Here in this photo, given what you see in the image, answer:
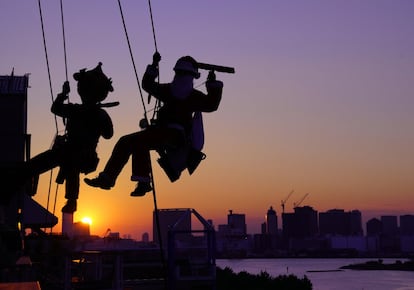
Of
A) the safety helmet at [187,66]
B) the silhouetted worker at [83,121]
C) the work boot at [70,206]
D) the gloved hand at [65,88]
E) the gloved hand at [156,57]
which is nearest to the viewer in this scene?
the silhouetted worker at [83,121]

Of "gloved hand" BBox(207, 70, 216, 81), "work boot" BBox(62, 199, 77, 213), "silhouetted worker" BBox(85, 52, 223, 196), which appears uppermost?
"gloved hand" BBox(207, 70, 216, 81)

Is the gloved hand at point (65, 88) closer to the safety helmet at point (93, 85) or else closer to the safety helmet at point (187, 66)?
the safety helmet at point (93, 85)

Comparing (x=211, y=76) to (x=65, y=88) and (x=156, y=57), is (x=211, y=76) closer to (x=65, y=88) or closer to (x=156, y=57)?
(x=156, y=57)

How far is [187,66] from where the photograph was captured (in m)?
7.11

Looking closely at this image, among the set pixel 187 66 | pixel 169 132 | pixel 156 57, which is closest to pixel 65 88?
pixel 156 57

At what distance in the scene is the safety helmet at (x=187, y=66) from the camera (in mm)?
7105

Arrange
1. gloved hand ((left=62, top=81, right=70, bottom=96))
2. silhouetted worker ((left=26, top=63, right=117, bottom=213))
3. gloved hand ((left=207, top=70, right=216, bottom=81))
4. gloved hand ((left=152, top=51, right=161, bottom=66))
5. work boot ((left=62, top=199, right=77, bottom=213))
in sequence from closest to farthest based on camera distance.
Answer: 1. silhouetted worker ((left=26, top=63, right=117, bottom=213))
2. gloved hand ((left=152, top=51, right=161, bottom=66))
3. gloved hand ((left=62, top=81, right=70, bottom=96))
4. gloved hand ((left=207, top=70, right=216, bottom=81))
5. work boot ((left=62, top=199, right=77, bottom=213))

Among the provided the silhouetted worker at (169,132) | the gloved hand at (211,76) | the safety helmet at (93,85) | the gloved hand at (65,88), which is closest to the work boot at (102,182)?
the silhouetted worker at (169,132)

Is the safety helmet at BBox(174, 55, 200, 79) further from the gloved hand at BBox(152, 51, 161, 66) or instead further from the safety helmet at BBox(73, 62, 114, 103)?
the safety helmet at BBox(73, 62, 114, 103)

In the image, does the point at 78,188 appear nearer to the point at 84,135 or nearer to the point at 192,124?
the point at 84,135

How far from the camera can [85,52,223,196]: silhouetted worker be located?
6.89 meters

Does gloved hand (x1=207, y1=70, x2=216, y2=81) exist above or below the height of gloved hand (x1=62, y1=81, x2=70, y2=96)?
above

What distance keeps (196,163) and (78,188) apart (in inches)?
56.1

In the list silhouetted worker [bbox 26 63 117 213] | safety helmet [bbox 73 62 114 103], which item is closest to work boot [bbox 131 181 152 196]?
silhouetted worker [bbox 26 63 117 213]
